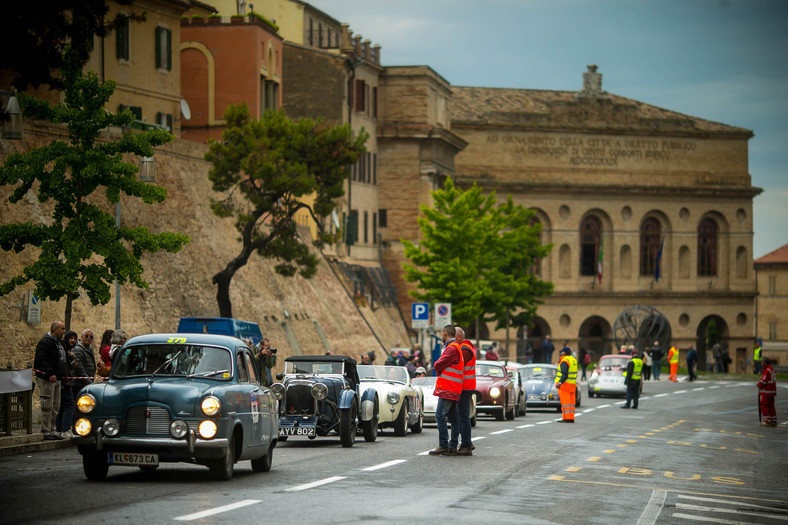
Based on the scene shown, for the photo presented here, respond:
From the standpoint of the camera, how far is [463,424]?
65.3 feet

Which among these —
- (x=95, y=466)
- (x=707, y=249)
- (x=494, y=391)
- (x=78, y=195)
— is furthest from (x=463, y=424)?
(x=707, y=249)

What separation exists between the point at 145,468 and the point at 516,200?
81225 millimetres

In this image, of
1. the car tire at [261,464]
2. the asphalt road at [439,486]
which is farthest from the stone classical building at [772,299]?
the car tire at [261,464]

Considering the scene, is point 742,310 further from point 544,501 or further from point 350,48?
point 544,501

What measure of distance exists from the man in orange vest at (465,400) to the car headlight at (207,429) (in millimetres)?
5779

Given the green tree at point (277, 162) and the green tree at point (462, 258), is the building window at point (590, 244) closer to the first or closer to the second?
the green tree at point (462, 258)

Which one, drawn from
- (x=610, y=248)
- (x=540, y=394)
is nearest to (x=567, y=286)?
(x=610, y=248)

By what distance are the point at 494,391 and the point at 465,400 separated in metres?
12.1

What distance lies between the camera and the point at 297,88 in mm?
72062

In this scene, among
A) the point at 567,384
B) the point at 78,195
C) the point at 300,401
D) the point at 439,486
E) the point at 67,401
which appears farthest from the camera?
the point at 567,384

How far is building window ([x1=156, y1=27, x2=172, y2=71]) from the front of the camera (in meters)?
54.2

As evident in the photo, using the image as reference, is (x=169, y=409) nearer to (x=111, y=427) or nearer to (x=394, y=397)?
(x=111, y=427)

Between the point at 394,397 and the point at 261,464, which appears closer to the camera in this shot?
the point at 261,464

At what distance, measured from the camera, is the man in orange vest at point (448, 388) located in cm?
1986
